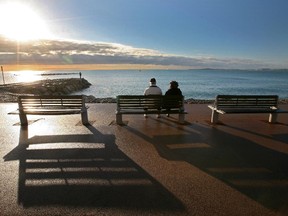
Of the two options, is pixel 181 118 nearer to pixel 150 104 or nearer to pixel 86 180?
pixel 150 104

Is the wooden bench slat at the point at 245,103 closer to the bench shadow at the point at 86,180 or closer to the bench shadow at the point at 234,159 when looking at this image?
the bench shadow at the point at 234,159

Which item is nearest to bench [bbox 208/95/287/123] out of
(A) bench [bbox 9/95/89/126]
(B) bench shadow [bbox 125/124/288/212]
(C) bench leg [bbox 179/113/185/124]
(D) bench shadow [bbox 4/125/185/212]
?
(B) bench shadow [bbox 125/124/288/212]

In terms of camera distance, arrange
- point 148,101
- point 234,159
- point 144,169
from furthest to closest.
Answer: point 148,101
point 234,159
point 144,169

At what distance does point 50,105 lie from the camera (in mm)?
8000

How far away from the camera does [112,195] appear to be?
12.1 feet

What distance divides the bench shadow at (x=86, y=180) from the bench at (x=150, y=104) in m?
2.04

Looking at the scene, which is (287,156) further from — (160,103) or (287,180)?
(160,103)

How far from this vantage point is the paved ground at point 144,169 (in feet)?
11.3

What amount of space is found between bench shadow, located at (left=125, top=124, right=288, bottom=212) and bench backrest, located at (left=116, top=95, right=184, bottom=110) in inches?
35.1

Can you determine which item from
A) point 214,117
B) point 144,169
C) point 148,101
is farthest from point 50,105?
point 214,117

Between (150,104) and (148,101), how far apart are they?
0.41 feet

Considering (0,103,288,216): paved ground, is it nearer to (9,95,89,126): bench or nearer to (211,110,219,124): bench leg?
(211,110,219,124): bench leg

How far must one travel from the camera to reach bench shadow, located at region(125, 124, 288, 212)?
3.86 meters

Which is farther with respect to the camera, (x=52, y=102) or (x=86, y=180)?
(x=52, y=102)
